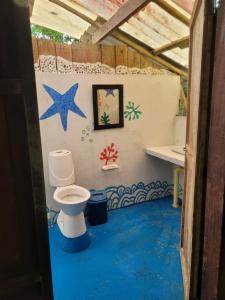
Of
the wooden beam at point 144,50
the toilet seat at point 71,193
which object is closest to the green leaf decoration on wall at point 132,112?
the wooden beam at point 144,50

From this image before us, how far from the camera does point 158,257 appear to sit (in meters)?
2.19

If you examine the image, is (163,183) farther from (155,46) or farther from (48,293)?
(48,293)

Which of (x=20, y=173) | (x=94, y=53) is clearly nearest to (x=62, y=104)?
(x=94, y=53)

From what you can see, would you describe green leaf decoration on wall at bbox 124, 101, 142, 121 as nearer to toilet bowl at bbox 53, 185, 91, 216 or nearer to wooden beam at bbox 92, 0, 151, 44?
wooden beam at bbox 92, 0, 151, 44

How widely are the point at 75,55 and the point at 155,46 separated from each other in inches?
37.3

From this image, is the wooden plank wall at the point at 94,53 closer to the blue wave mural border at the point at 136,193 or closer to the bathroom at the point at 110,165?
the bathroom at the point at 110,165

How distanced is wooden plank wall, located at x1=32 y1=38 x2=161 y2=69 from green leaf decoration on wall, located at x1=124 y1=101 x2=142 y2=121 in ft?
1.62

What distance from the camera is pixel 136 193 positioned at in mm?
3301

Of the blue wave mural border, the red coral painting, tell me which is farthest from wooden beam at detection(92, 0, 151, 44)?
the blue wave mural border

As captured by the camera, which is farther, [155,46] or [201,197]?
[155,46]

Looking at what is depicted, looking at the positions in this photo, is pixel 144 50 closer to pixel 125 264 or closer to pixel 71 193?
pixel 71 193

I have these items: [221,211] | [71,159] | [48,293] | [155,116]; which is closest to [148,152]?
[155,116]

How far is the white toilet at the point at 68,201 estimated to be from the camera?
7.53ft

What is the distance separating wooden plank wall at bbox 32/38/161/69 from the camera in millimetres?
2422
